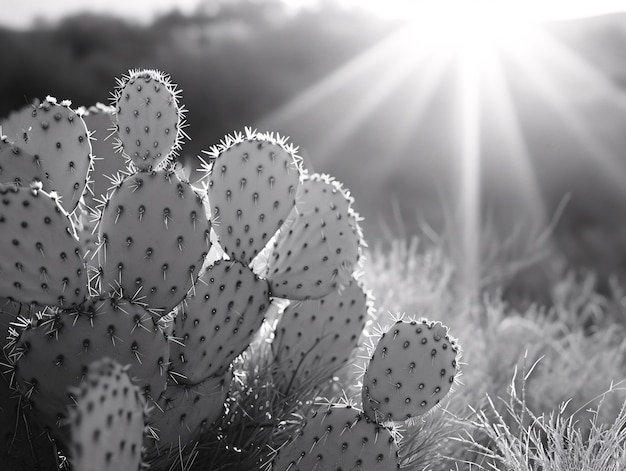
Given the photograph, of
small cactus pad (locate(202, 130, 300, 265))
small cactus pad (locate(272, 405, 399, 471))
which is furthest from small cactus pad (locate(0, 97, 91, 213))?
small cactus pad (locate(272, 405, 399, 471))

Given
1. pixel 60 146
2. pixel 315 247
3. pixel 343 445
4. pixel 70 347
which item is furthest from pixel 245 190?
pixel 343 445

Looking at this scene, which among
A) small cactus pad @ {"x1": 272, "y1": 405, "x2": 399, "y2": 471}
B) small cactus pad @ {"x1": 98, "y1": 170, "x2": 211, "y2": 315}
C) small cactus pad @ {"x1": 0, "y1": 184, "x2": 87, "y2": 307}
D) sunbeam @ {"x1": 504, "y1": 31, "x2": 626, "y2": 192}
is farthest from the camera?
sunbeam @ {"x1": 504, "y1": 31, "x2": 626, "y2": 192}

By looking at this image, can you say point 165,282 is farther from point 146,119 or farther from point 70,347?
point 146,119

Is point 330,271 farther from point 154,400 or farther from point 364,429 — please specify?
point 154,400

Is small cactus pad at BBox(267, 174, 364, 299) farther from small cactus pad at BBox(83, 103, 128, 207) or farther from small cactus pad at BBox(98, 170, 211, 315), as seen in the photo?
small cactus pad at BBox(83, 103, 128, 207)

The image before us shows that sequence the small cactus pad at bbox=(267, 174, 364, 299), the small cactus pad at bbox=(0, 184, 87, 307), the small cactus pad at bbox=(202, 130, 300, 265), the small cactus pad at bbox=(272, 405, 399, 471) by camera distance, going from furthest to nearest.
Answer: the small cactus pad at bbox=(267, 174, 364, 299) < the small cactus pad at bbox=(202, 130, 300, 265) < the small cactus pad at bbox=(272, 405, 399, 471) < the small cactus pad at bbox=(0, 184, 87, 307)

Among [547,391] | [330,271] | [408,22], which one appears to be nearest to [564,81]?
[408,22]

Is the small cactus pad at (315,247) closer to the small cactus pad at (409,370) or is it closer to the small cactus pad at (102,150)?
the small cactus pad at (409,370)
